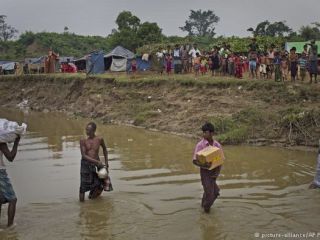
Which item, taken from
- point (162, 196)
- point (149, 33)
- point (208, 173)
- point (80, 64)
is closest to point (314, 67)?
point (162, 196)

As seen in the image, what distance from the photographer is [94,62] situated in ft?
94.8

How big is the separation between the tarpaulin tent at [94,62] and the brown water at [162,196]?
46.6 feet

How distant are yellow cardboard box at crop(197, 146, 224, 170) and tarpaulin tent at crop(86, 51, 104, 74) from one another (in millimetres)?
21722

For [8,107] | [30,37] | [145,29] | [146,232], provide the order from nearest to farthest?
1. [146,232]
2. [8,107]
3. [145,29]
4. [30,37]

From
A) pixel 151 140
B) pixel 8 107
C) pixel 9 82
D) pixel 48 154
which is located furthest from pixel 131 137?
pixel 9 82

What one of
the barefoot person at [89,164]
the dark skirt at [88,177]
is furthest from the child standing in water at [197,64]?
the dark skirt at [88,177]

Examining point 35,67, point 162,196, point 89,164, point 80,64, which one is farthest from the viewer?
point 80,64

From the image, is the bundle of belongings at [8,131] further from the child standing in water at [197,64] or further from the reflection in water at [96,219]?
the child standing in water at [197,64]

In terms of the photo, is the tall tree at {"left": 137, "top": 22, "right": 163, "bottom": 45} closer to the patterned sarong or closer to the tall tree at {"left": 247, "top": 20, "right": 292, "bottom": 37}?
the tall tree at {"left": 247, "top": 20, "right": 292, "bottom": 37}

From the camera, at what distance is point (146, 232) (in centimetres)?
708

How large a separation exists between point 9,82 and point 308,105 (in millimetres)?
23481

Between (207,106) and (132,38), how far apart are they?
2344 cm

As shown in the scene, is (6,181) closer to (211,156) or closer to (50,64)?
(211,156)

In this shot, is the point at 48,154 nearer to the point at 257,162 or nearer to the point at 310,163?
the point at 257,162
